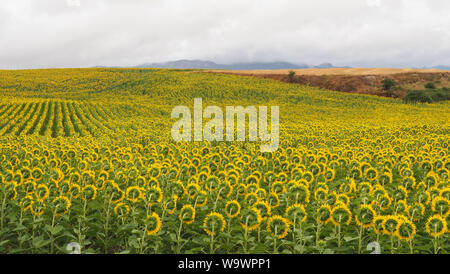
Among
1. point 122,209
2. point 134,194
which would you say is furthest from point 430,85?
point 122,209

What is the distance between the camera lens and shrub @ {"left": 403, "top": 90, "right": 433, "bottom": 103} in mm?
54906

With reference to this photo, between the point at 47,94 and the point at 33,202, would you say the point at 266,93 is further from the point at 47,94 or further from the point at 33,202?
the point at 33,202

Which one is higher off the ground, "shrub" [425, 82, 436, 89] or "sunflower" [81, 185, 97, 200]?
"shrub" [425, 82, 436, 89]

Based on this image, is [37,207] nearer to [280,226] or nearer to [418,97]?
[280,226]

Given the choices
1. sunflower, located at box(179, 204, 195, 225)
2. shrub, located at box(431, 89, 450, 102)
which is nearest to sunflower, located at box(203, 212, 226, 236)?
sunflower, located at box(179, 204, 195, 225)

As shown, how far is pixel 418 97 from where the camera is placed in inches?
2184

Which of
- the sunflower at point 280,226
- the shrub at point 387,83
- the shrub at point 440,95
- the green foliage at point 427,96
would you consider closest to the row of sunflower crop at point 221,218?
the sunflower at point 280,226

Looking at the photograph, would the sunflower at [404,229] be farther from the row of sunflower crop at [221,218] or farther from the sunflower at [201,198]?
the sunflower at [201,198]

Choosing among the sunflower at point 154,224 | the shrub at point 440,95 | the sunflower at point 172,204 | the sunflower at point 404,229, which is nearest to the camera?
the sunflower at point 404,229

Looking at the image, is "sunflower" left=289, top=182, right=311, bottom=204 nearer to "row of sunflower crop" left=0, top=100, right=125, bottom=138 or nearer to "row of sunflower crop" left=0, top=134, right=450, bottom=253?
"row of sunflower crop" left=0, top=134, right=450, bottom=253

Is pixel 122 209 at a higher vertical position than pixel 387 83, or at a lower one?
lower

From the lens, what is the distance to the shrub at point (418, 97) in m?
54.9

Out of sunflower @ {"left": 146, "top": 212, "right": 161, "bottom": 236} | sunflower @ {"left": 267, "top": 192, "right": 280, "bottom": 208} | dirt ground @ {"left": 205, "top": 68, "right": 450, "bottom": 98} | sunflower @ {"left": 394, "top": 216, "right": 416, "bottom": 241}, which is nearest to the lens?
sunflower @ {"left": 394, "top": 216, "right": 416, "bottom": 241}

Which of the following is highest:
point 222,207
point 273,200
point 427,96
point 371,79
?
point 371,79
